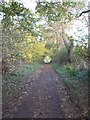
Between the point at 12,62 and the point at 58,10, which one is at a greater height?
the point at 58,10

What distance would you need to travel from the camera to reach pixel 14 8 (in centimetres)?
804

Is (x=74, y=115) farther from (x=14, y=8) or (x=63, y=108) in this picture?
(x=14, y=8)

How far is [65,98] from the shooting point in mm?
7469

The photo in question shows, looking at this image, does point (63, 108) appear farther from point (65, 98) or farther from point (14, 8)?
point (14, 8)

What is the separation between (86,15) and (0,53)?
6.35 meters

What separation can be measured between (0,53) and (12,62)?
1717 mm

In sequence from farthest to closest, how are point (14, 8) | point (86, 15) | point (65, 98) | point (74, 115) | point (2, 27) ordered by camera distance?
1. point (86, 15)
2. point (2, 27)
3. point (14, 8)
4. point (65, 98)
5. point (74, 115)

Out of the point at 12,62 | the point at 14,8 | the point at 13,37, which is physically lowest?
the point at 12,62

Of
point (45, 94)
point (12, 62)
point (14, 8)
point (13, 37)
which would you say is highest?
point (14, 8)

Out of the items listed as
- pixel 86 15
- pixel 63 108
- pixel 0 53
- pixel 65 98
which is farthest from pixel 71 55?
pixel 63 108

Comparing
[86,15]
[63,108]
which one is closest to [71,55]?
[86,15]

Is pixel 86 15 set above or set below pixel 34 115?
above

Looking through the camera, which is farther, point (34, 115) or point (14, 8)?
point (14, 8)

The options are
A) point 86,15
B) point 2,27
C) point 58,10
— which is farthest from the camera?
point 86,15
